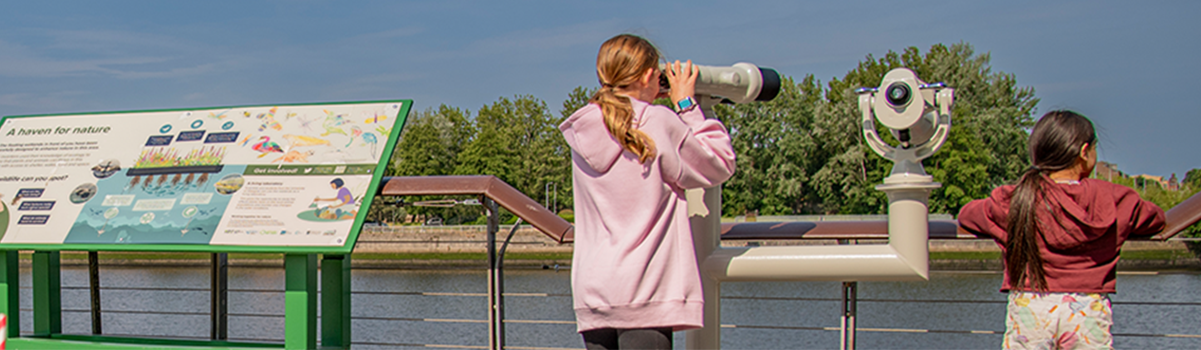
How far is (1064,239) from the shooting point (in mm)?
1971

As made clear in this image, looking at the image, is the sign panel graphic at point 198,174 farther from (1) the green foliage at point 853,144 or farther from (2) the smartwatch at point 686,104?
(1) the green foliage at point 853,144

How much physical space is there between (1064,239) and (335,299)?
227cm

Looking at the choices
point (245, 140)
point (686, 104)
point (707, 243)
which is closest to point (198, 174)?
point (245, 140)

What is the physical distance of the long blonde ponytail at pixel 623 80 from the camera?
175 cm

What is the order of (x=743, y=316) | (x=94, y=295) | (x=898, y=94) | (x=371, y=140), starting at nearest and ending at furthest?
(x=898, y=94) < (x=371, y=140) < (x=94, y=295) < (x=743, y=316)

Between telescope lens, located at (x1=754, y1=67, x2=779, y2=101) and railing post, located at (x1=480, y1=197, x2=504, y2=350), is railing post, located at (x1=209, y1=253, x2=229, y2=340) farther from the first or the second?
telescope lens, located at (x1=754, y1=67, x2=779, y2=101)

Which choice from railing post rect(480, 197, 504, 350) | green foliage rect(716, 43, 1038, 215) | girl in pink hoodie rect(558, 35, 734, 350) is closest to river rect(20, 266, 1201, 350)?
railing post rect(480, 197, 504, 350)

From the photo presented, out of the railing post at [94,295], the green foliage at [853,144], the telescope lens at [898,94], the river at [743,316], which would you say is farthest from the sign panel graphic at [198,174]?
the green foliage at [853,144]

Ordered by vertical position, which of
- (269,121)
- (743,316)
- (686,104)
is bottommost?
(743,316)

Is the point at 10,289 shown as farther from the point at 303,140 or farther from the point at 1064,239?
the point at 1064,239

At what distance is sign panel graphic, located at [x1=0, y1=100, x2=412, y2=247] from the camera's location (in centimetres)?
286

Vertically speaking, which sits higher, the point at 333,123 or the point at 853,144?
the point at 853,144

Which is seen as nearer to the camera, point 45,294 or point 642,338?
point 642,338

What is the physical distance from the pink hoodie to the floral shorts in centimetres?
80
